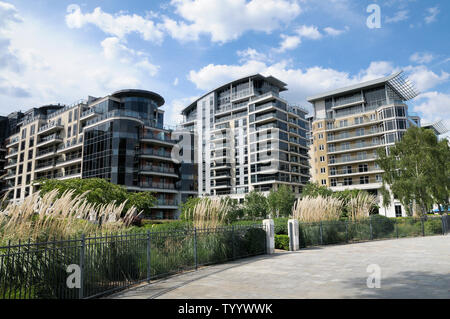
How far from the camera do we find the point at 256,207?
2165 inches

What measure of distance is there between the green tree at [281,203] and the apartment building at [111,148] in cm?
1495

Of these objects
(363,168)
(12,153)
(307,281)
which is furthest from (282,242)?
(12,153)

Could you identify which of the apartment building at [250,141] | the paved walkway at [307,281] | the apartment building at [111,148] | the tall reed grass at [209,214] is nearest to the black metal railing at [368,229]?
the paved walkway at [307,281]

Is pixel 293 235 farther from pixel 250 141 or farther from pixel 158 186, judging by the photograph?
pixel 250 141

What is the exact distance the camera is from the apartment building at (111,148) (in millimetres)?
53375

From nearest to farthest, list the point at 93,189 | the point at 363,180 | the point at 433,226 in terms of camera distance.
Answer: the point at 433,226, the point at 93,189, the point at 363,180

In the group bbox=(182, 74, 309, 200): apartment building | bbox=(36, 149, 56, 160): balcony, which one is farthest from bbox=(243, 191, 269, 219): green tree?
bbox=(36, 149, 56, 160): balcony

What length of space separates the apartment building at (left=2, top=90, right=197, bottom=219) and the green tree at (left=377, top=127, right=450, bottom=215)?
3709 centimetres

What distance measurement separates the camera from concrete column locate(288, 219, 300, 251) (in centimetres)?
1767

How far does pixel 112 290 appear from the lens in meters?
8.23

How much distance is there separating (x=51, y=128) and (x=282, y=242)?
204 ft

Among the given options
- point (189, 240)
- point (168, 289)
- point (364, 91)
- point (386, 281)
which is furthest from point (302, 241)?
point (364, 91)
